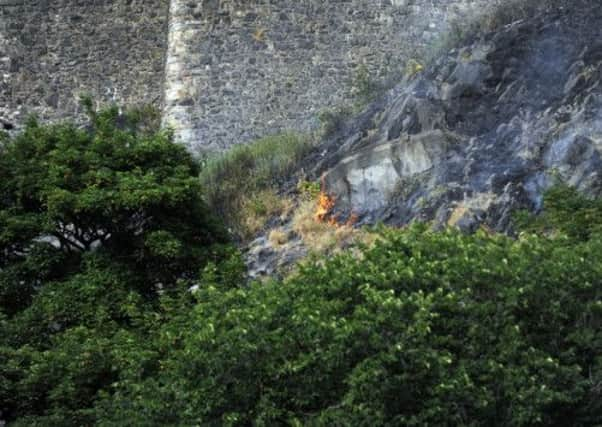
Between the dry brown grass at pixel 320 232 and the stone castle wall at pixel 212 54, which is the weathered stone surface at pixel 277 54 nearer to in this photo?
the stone castle wall at pixel 212 54

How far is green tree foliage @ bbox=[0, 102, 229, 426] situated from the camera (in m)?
20.7

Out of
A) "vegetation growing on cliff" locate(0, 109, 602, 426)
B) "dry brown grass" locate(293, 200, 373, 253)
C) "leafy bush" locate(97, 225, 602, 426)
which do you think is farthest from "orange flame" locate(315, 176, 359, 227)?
"leafy bush" locate(97, 225, 602, 426)

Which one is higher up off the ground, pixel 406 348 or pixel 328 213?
pixel 406 348

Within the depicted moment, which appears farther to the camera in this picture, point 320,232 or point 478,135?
point 320,232

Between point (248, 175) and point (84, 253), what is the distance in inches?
318

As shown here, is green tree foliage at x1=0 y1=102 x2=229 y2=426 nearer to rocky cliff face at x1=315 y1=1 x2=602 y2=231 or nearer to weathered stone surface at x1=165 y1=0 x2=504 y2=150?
rocky cliff face at x1=315 y1=1 x2=602 y2=231

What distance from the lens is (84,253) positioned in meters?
23.1

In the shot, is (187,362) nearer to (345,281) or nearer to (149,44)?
(345,281)

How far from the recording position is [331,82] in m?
32.4

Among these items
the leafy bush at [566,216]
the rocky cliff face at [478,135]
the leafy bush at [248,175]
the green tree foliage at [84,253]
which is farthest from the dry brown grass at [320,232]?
the leafy bush at [566,216]

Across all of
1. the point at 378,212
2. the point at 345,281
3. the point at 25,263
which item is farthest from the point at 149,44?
the point at 345,281

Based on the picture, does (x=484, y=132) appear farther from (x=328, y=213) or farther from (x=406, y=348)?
(x=406, y=348)

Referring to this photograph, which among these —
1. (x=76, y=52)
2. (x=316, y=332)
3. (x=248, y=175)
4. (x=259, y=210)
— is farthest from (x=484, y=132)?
(x=316, y=332)

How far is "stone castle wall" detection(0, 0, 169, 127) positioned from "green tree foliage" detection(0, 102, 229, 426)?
25.3 ft
